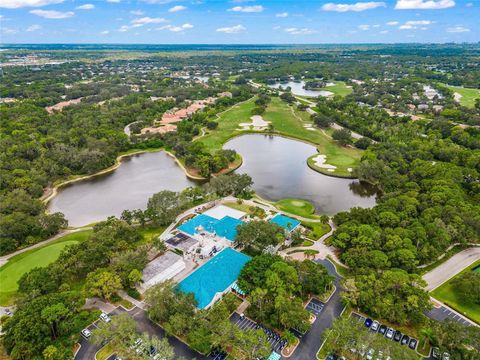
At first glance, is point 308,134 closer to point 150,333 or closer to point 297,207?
point 297,207

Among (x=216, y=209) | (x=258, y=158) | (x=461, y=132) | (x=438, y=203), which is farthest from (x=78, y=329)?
(x=461, y=132)

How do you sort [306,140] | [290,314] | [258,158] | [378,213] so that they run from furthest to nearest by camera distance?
[306,140]
[258,158]
[378,213]
[290,314]

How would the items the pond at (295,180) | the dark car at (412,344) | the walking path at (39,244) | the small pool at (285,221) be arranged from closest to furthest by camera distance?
the dark car at (412,344) < the walking path at (39,244) < the small pool at (285,221) < the pond at (295,180)

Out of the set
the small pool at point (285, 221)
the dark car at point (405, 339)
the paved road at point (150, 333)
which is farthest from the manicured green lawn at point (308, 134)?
the paved road at point (150, 333)

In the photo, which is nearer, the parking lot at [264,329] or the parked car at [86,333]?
the parking lot at [264,329]

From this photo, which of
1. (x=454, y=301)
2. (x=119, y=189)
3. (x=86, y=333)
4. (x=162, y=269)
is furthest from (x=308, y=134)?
(x=86, y=333)

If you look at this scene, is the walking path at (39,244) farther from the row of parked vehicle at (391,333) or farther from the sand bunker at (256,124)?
the sand bunker at (256,124)

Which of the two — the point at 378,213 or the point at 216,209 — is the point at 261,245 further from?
the point at 378,213
